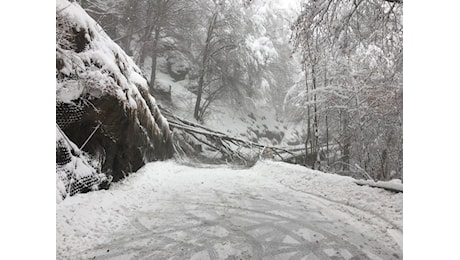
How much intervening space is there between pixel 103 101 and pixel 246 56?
1.17 meters

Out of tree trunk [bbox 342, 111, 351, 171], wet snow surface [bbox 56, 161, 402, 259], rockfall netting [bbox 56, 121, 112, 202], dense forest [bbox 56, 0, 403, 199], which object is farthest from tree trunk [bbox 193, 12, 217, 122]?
tree trunk [bbox 342, 111, 351, 171]

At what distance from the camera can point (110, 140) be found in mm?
2031

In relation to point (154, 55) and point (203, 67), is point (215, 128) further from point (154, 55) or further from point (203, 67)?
point (154, 55)

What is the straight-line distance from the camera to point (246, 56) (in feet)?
7.74

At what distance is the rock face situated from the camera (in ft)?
4.87

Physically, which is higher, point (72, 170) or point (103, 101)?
point (103, 101)

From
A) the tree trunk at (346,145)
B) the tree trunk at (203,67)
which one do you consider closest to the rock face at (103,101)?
the tree trunk at (203,67)

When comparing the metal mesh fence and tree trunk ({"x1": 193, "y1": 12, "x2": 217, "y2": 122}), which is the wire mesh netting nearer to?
the metal mesh fence

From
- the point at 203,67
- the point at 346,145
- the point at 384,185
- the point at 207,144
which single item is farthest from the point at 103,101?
the point at 346,145

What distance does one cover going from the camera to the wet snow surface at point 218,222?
1340 millimetres

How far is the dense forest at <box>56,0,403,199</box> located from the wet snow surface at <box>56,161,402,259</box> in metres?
A: 0.30

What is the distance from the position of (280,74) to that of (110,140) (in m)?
1.56
